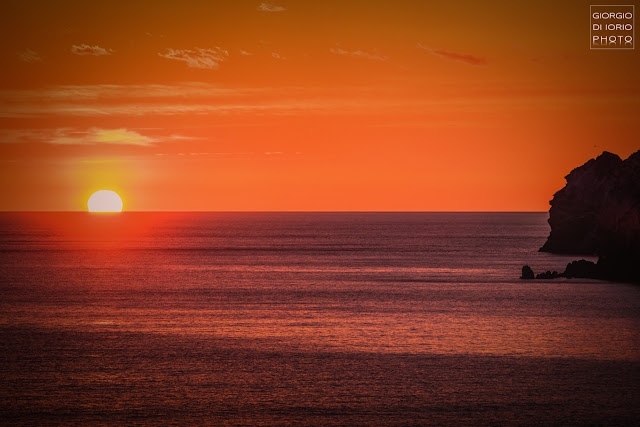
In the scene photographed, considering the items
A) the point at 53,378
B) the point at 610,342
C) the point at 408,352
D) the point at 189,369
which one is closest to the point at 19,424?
the point at 53,378

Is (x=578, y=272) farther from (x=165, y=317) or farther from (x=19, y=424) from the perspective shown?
(x=19, y=424)

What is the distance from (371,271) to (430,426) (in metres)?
56.5

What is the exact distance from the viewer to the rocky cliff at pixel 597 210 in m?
63.5

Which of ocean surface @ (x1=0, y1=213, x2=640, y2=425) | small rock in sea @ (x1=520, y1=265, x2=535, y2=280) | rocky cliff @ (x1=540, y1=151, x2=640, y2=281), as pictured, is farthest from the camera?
small rock in sea @ (x1=520, y1=265, x2=535, y2=280)

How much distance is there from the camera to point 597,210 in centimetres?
10294

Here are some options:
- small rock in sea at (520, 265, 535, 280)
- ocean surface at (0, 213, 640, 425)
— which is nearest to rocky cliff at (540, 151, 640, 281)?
ocean surface at (0, 213, 640, 425)

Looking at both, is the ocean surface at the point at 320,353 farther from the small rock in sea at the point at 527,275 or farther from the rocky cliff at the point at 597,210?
the small rock in sea at the point at 527,275

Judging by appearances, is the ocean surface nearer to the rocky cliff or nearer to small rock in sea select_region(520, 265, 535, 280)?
the rocky cliff

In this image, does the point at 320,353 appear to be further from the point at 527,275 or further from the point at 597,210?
the point at 597,210

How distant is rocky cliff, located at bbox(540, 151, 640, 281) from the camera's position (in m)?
63.5

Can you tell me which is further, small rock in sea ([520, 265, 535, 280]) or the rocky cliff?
small rock in sea ([520, 265, 535, 280])

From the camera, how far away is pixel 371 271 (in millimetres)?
76312

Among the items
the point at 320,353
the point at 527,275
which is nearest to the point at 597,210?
the point at 527,275

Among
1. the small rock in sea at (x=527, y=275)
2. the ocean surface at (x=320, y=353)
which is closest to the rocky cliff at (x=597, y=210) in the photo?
the ocean surface at (x=320, y=353)
